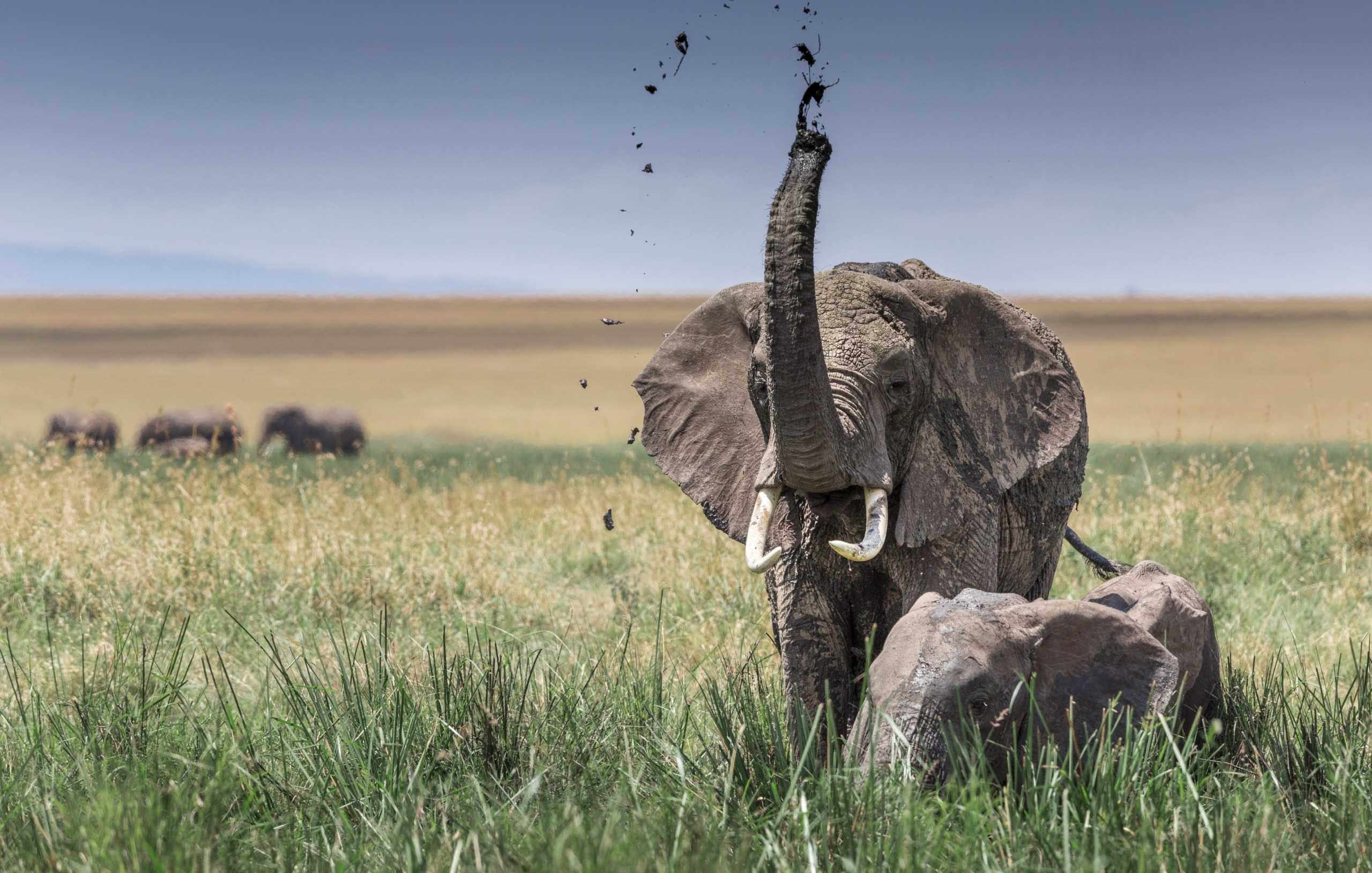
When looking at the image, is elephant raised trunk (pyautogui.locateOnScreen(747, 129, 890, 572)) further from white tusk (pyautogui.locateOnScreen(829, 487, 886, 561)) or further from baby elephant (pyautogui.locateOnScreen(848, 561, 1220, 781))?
baby elephant (pyautogui.locateOnScreen(848, 561, 1220, 781))

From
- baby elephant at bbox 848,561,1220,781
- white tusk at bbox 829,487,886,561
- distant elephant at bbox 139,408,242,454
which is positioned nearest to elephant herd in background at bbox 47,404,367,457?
distant elephant at bbox 139,408,242,454

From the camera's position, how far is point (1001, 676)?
294 cm

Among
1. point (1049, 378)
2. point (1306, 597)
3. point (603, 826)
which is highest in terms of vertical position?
point (1049, 378)

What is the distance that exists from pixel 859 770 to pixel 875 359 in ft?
4.89

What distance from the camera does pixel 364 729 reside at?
352 cm

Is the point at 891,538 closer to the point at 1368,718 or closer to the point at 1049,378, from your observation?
the point at 1049,378

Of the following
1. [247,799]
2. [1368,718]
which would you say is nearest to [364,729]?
[247,799]

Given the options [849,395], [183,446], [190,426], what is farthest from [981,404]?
[190,426]

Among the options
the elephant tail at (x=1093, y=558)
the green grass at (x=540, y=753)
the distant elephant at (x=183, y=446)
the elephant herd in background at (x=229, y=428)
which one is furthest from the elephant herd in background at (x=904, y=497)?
the elephant herd in background at (x=229, y=428)

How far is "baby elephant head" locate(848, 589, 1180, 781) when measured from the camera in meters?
2.87

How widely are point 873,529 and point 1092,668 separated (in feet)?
2.68

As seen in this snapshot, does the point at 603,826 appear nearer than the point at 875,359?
Yes

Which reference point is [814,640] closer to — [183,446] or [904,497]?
[904,497]

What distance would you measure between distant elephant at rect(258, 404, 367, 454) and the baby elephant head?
64.9 feet
